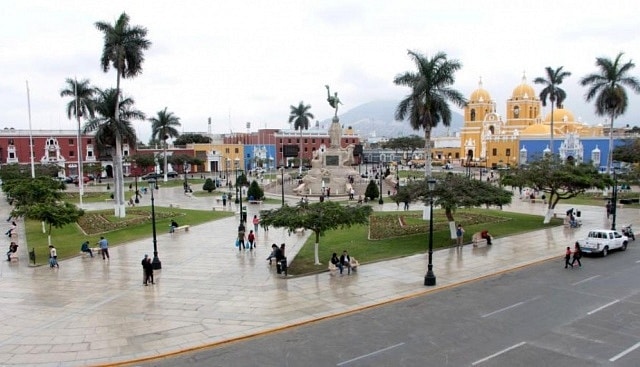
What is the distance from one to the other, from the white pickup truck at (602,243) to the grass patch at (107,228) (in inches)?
983

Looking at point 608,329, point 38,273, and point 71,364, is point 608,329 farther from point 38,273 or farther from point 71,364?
point 38,273

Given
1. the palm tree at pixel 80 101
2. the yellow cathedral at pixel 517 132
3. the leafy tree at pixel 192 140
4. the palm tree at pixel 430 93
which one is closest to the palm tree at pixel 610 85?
the palm tree at pixel 430 93

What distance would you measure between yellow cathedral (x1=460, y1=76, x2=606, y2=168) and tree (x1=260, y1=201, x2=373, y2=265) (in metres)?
70.2

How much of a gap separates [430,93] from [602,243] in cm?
1560

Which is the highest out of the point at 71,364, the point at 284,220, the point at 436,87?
the point at 436,87

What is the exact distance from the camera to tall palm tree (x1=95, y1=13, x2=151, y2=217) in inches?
1592

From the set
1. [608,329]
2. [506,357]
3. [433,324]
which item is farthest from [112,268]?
[608,329]

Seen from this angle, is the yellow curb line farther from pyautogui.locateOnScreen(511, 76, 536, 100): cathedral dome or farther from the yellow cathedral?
pyautogui.locateOnScreen(511, 76, 536, 100): cathedral dome

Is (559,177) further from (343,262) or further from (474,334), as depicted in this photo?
(474,334)

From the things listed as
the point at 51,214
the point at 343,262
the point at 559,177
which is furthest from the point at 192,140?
the point at 343,262

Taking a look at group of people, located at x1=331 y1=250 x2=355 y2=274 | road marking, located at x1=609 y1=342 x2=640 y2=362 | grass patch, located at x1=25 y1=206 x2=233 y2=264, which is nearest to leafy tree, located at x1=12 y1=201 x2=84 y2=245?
grass patch, located at x1=25 y1=206 x2=233 y2=264

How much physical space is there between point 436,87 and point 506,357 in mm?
26202

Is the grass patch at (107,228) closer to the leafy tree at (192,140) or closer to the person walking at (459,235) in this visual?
the person walking at (459,235)

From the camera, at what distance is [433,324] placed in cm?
1598
